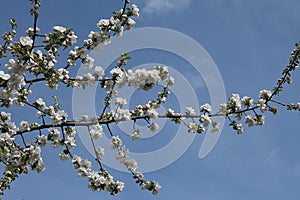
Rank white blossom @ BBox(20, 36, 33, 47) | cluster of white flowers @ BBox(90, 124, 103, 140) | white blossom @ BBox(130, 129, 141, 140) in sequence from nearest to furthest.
Result: 1. white blossom @ BBox(20, 36, 33, 47)
2. cluster of white flowers @ BBox(90, 124, 103, 140)
3. white blossom @ BBox(130, 129, 141, 140)

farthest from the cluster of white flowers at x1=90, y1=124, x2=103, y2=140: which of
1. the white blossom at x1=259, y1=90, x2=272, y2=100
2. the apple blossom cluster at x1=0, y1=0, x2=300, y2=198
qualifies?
the white blossom at x1=259, y1=90, x2=272, y2=100

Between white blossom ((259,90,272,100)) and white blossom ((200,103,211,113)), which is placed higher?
white blossom ((259,90,272,100))

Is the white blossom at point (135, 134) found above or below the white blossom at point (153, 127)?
below

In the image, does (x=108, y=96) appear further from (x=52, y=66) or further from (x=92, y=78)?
(x=52, y=66)

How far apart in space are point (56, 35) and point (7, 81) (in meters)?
0.94

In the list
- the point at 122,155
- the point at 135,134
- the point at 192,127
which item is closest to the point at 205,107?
the point at 192,127

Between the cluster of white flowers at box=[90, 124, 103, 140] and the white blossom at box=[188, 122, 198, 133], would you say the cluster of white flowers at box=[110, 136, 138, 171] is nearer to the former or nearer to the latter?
the cluster of white flowers at box=[90, 124, 103, 140]

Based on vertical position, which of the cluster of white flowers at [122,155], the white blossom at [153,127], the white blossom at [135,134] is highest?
the white blossom at [153,127]

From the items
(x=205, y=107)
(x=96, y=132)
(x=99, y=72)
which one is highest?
(x=99, y=72)

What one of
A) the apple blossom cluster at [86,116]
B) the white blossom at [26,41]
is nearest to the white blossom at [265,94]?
the apple blossom cluster at [86,116]

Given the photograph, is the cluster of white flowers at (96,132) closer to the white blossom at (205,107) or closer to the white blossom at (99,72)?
the white blossom at (99,72)

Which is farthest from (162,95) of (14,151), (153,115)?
(14,151)

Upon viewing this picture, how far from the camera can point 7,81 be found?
479cm

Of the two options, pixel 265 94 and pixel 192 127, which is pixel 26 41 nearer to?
pixel 192 127
